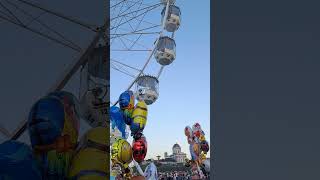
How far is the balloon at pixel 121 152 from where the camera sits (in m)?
3.03

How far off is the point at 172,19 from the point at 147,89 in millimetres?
863

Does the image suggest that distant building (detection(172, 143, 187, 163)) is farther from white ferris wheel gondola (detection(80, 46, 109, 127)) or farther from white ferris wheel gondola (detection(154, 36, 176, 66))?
white ferris wheel gondola (detection(80, 46, 109, 127))

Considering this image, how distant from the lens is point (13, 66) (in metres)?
1.55

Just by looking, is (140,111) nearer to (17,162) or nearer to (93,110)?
(93,110)

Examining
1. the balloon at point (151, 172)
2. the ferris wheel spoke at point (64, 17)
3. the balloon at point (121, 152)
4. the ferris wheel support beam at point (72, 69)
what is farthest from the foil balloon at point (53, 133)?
the balloon at point (151, 172)

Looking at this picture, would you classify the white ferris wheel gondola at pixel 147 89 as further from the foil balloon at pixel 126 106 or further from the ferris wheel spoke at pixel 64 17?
the ferris wheel spoke at pixel 64 17

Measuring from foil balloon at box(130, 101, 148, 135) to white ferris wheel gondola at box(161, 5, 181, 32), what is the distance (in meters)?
1.19

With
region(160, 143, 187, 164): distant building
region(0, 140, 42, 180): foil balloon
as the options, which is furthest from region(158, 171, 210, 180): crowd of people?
region(0, 140, 42, 180): foil balloon

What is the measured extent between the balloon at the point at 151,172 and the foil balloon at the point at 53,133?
1.98 m

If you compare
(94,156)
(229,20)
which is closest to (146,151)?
(229,20)

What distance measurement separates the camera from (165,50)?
13.7 feet

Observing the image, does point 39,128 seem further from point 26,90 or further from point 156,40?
point 156,40

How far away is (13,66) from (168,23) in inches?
113

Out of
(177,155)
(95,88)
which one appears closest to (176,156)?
(177,155)
